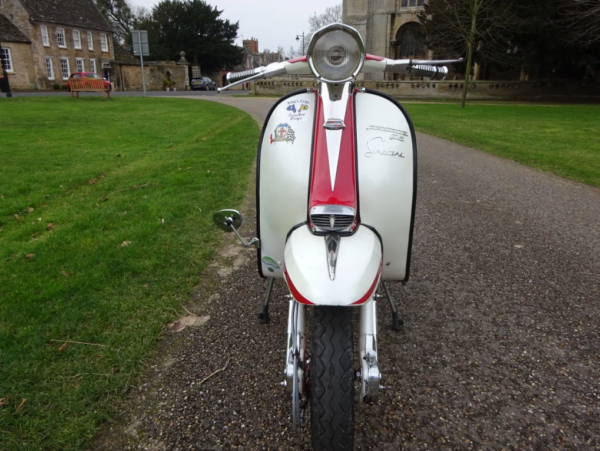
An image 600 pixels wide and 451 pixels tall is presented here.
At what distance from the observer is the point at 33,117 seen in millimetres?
14016

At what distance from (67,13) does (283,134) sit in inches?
1963

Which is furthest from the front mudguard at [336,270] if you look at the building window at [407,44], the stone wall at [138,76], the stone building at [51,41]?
the stone wall at [138,76]

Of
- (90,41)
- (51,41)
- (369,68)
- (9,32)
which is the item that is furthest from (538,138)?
(90,41)

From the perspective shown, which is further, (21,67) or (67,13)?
(67,13)

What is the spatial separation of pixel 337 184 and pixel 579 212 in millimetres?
4180

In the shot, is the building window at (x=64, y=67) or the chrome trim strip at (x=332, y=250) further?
the building window at (x=64, y=67)

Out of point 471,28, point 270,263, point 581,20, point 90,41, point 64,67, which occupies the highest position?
point 90,41

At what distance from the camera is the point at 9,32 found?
1442 inches

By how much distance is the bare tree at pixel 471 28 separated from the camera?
67.6 feet

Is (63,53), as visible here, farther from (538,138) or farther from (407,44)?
(538,138)

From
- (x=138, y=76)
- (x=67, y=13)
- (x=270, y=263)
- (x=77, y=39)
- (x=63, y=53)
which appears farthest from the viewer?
(x=138, y=76)

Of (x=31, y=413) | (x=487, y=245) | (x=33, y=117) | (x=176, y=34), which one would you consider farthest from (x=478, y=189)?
(x=176, y=34)

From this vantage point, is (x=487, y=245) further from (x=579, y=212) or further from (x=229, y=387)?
(x=229, y=387)

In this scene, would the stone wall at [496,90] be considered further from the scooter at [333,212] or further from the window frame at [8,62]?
the scooter at [333,212]
